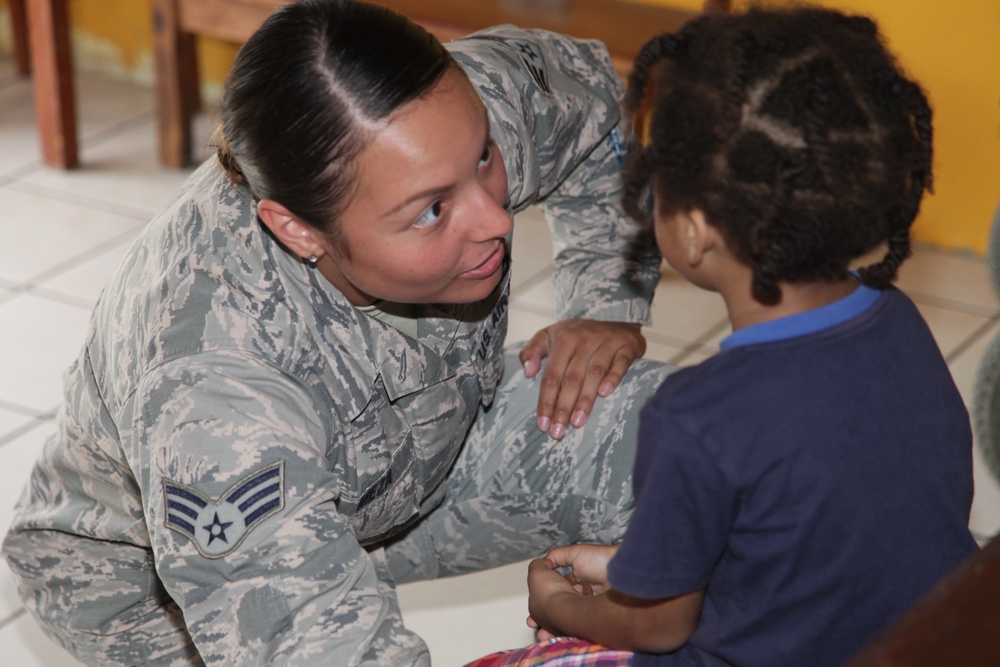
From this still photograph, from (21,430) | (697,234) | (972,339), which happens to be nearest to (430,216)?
(697,234)

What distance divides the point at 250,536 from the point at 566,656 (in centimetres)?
33

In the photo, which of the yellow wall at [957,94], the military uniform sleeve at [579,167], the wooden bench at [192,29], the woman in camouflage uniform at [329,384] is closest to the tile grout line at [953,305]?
the yellow wall at [957,94]

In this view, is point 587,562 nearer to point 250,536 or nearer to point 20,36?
point 250,536

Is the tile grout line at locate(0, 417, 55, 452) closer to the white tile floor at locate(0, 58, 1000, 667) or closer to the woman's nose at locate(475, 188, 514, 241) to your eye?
the white tile floor at locate(0, 58, 1000, 667)

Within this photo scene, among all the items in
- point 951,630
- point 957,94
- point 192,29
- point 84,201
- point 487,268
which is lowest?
point 84,201

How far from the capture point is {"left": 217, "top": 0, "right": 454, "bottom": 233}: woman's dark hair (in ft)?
3.86

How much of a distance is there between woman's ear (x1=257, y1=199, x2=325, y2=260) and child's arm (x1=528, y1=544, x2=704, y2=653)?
0.43 meters

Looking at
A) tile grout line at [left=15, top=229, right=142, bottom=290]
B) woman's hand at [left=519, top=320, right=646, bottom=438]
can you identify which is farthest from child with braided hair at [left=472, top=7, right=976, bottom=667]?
tile grout line at [left=15, top=229, right=142, bottom=290]

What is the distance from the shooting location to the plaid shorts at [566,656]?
3.88 ft

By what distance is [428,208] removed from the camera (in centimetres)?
122

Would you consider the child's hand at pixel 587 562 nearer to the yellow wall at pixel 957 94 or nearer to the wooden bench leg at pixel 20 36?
the yellow wall at pixel 957 94

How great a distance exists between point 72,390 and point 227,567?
44 cm

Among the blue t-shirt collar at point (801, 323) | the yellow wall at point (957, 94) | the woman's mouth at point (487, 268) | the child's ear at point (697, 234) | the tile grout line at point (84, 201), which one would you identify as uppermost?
the child's ear at point (697, 234)

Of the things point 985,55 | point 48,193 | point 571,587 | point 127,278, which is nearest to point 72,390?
point 127,278
